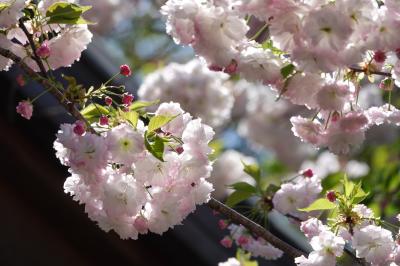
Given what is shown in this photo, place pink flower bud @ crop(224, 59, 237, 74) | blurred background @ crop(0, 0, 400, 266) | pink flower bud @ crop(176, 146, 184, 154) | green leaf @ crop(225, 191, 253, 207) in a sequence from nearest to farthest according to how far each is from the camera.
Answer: pink flower bud @ crop(224, 59, 237, 74) → pink flower bud @ crop(176, 146, 184, 154) → green leaf @ crop(225, 191, 253, 207) → blurred background @ crop(0, 0, 400, 266)

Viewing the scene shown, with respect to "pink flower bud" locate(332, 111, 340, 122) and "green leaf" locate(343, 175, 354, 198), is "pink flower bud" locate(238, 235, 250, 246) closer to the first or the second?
"green leaf" locate(343, 175, 354, 198)

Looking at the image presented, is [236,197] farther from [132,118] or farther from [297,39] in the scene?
[297,39]

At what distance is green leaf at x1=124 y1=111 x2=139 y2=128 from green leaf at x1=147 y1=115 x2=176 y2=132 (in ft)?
0.11

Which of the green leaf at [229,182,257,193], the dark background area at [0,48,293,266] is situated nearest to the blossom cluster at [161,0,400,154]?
the green leaf at [229,182,257,193]

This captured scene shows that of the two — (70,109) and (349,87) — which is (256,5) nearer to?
(349,87)

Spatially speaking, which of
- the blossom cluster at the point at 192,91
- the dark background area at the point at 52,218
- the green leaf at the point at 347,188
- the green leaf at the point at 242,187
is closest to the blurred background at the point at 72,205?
the dark background area at the point at 52,218

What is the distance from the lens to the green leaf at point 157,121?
1.89 m

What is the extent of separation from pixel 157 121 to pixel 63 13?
0.35m

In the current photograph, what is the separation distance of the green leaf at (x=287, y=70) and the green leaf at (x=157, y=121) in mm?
269

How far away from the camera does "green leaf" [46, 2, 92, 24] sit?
197 cm

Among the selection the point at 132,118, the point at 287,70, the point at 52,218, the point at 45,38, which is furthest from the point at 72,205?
the point at 287,70

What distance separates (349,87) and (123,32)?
13.7 ft

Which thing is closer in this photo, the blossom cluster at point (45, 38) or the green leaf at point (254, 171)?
the blossom cluster at point (45, 38)

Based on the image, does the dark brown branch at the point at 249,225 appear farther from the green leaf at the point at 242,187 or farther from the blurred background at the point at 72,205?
the blurred background at the point at 72,205
